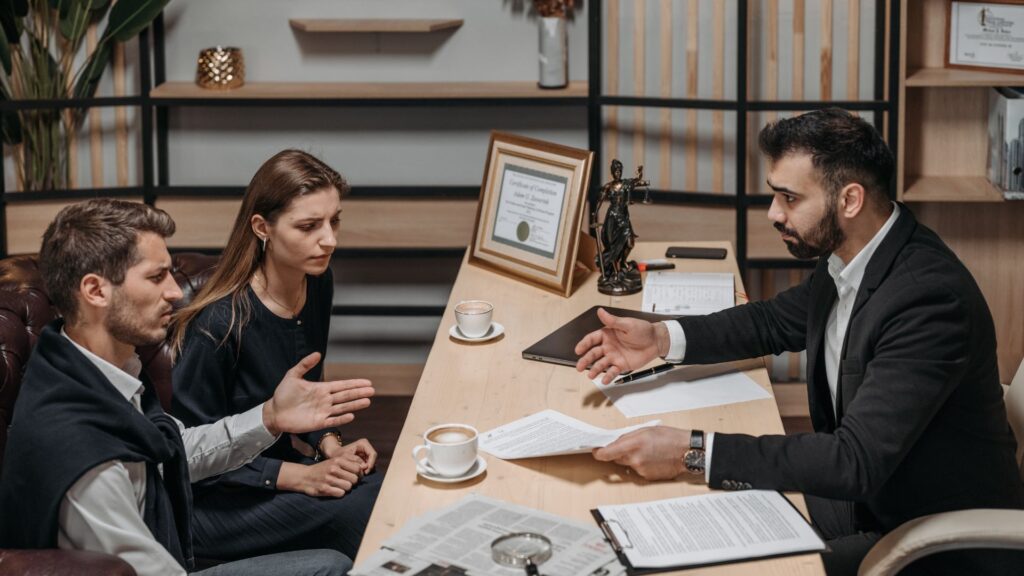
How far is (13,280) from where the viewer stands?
8.48 ft

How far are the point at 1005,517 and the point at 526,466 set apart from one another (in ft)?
2.53

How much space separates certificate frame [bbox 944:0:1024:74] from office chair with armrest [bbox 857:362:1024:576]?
2.29m

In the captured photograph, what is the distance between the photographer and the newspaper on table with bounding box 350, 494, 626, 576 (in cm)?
169

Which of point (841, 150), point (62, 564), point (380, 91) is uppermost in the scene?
point (380, 91)

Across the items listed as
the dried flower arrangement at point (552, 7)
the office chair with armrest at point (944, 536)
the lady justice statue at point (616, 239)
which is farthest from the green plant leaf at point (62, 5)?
the office chair with armrest at point (944, 536)

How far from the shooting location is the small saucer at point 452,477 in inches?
78.0

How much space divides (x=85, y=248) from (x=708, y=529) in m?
1.04

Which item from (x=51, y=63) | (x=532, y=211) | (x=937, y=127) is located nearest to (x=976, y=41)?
(x=937, y=127)

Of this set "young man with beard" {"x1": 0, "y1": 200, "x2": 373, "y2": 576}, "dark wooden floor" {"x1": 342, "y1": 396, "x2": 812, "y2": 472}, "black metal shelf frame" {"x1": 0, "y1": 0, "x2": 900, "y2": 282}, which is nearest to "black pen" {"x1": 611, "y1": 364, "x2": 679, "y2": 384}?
"young man with beard" {"x1": 0, "y1": 200, "x2": 373, "y2": 576}

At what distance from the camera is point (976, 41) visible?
12.8 ft

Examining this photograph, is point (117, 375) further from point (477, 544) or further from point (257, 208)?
point (257, 208)

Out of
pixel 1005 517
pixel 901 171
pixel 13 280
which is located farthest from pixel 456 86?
pixel 1005 517

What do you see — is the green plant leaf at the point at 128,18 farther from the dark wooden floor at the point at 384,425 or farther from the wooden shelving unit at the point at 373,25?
the dark wooden floor at the point at 384,425

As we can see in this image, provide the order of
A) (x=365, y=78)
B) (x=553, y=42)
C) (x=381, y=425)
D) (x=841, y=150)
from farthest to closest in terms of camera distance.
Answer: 1. (x=365, y=78)
2. (x=381, y=425)
3. (x=553, y=42)
4. (x=841, y=150)
